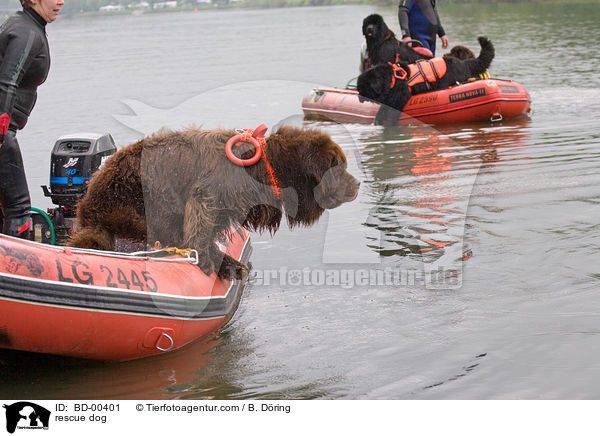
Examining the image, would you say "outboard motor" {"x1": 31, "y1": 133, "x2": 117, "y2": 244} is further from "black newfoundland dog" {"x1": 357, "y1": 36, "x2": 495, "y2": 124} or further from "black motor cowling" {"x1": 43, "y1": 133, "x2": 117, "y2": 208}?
"black newfoundland dog" {"x1": 357, "y1": 36, "x2": 495, "y2": 124}

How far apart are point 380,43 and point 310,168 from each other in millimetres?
7167

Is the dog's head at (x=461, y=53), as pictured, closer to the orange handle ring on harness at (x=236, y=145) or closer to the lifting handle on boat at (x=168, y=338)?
the orange handle ring on harness at (x=236, y=145)

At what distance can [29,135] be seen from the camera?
41.0ft

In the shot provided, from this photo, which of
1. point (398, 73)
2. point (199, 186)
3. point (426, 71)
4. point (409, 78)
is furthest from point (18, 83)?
point (426, 71)

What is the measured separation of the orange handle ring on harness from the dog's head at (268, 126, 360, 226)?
115mm

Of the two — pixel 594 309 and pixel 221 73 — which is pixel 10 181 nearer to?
pixel 594 309

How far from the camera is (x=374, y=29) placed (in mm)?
11352

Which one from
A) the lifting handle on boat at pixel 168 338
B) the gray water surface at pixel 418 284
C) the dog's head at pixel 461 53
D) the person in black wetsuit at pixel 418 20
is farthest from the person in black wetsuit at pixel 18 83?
the dog's head at pixel 461 53

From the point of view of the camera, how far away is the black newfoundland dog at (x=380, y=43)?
37.3 ft

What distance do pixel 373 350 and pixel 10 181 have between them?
8.20ft

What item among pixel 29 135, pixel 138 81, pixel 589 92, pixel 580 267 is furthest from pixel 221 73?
pixel 580 267

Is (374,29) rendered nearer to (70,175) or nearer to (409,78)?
(409,78)
